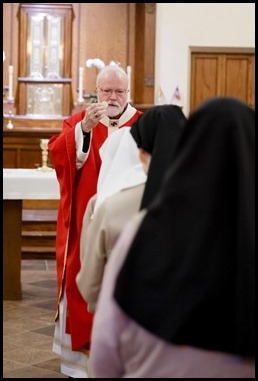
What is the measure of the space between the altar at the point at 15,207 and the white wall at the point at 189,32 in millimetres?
5068

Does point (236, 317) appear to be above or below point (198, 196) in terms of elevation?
below

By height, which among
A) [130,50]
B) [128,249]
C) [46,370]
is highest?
[130,50]

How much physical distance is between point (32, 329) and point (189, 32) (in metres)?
6.69

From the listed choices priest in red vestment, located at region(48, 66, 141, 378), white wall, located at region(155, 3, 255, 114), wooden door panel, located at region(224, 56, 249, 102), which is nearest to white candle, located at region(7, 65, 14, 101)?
white wall, located at region(155, 3, 255, 114)

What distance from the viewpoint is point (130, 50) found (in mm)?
11125

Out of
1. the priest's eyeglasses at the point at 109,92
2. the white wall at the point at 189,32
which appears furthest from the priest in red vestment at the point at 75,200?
the white wall at the point at 189,32

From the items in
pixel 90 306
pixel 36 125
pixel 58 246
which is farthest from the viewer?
pixel 36 125

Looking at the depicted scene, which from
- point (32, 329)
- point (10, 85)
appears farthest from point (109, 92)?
point (10, 85)

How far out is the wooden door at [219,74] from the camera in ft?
37.6

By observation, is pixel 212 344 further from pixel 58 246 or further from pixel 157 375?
pixel 58 246

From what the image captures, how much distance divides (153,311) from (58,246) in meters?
2.66

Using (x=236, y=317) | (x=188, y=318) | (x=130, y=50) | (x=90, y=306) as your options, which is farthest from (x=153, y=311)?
(x=130, y=50)

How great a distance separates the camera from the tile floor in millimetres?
4418

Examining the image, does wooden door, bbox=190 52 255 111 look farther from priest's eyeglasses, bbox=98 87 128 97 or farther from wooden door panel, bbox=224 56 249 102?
priest's eyeglasses, bbox=98 87 128 97
